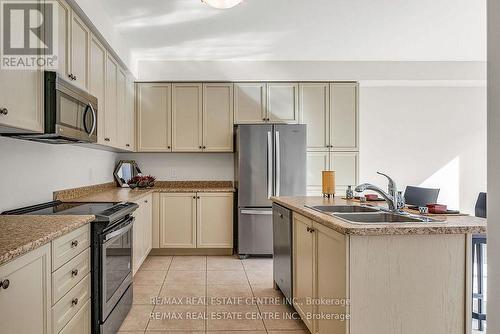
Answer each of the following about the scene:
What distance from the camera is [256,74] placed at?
4680mm

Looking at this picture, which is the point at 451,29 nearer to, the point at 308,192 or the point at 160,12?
the point at 308,192

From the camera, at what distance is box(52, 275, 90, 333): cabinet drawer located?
154 centimetres

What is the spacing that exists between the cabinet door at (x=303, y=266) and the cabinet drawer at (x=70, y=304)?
1.34 metres

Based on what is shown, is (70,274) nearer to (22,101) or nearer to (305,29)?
(22,101)

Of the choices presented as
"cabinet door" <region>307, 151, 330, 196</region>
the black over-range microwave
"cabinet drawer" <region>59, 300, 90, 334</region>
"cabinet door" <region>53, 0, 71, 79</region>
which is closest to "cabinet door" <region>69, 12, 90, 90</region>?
"cabinet door" <region>53, 0, 71, 79</region>

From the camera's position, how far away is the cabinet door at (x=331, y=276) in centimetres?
165

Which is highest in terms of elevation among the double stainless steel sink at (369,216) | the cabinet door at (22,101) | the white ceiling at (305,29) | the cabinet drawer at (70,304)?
the white ceiling at (305,29)

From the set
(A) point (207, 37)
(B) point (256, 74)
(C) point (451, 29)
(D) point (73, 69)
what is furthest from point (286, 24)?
(D) point (73, 69)

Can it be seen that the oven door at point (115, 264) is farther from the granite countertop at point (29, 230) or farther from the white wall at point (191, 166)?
the white wall at point (191, 166)

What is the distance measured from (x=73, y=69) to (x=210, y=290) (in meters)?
2.19

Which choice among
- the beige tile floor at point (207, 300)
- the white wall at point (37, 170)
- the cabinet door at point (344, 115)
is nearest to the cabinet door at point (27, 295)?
the white wall at point (37, 170)

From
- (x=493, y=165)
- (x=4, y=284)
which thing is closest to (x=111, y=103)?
(x=4, y=284)

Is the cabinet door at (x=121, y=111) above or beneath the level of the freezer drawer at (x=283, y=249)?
above

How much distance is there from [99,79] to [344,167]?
3.14 metres
